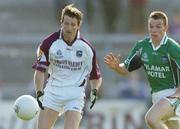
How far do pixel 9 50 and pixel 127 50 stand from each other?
3.17m

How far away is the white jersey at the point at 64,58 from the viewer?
11.3 m

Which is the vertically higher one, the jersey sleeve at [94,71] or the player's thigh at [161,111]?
the jersey sleeve at [94,71]

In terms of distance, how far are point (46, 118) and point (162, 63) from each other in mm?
1844

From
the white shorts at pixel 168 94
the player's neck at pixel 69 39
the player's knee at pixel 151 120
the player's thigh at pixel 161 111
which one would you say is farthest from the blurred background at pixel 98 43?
the player's neck at pixel 69 39

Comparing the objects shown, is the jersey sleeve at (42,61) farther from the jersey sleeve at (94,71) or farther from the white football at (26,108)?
the jersey sleeve at (94,71)

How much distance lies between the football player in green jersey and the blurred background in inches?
276

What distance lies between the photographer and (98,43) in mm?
19953

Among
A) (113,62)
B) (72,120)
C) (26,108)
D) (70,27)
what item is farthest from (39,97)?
(113,62)

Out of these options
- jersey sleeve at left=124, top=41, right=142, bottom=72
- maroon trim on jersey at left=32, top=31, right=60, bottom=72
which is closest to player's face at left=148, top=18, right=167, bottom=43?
jersey sleeve at left=124, top=41, right=142, bottom=72

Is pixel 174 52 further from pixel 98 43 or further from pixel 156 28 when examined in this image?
pixel 98 43

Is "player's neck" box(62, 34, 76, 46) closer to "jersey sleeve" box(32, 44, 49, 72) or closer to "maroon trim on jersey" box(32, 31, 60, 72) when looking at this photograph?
"maroon trim on jersey" box(32, 31, 60, 72)

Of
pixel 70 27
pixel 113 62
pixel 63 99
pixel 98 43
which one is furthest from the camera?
pixel 98 43

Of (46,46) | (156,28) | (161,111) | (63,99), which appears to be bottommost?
(161,111)

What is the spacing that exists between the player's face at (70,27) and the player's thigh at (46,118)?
1.08 metres
